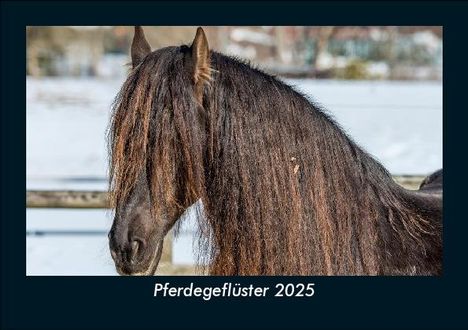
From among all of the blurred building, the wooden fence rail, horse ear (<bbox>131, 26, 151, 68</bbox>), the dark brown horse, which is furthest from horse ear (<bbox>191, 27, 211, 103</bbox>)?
the blurred building

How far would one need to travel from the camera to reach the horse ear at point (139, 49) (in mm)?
3319

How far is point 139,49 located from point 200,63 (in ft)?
1.57

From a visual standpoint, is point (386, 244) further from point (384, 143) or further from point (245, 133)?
point (384, 143)

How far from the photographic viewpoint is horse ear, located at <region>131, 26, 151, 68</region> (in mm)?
3319

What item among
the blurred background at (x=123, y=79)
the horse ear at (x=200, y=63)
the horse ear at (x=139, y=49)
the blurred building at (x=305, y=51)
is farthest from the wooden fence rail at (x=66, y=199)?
the blurred building at (x=305, y=51)

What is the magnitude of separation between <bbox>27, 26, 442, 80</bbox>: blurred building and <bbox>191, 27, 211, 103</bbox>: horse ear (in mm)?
22334

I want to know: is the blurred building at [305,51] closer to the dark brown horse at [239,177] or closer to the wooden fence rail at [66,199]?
the wooden fence rail at [66,199]

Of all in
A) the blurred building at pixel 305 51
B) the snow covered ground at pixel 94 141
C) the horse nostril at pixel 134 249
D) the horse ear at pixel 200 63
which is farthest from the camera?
the blurred building at pixel 305 51

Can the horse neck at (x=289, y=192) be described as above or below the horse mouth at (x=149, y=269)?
above

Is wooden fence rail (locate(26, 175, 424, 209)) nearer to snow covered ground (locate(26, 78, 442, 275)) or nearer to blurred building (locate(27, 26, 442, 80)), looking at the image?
snow covered ground (locate(26, 78, 442, 275))

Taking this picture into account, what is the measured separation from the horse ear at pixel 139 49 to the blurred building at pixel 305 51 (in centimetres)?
2186

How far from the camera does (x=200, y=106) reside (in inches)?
117

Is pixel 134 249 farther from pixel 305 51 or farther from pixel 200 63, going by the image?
pixel 305 51

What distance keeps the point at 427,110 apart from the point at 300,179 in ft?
45.0
